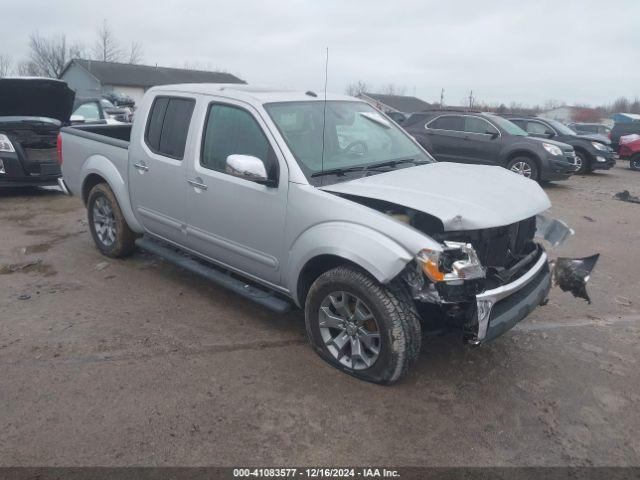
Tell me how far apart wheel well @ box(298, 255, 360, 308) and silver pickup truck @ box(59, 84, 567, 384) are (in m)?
0.01

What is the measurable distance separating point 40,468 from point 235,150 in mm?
2450

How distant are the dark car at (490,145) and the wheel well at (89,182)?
27.7 feet

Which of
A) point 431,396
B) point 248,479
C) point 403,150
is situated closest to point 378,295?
point 431,396

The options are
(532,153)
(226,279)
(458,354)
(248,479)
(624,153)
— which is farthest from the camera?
(624,153)

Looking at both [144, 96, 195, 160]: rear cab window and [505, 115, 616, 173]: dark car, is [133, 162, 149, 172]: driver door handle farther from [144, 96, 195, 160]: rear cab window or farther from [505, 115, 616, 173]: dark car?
[505, 115, 616, 173]: dark car

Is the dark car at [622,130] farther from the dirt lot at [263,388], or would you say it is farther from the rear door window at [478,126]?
the dirt lot at [263,388]

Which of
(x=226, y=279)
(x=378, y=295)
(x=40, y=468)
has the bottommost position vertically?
(x=40, y=468)

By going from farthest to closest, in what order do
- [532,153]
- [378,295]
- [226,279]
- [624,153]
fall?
[624,153] < [532,153] < [226,279] < [378,295]

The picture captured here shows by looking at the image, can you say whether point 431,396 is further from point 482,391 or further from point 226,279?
point 226,279

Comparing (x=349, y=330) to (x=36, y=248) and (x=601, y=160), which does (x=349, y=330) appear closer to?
(x=36, y=248)

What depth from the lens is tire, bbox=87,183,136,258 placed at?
5.41 metres

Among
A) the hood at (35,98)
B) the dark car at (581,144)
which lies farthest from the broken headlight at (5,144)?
the dark car at (581,144)

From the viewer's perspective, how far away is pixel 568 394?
342cm

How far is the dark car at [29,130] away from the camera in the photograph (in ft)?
26.7
